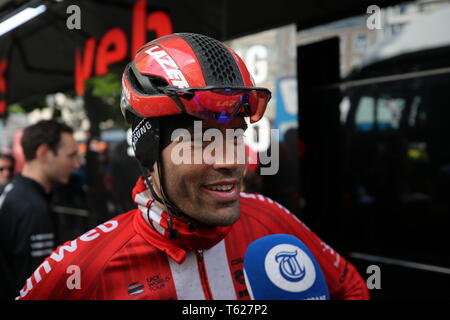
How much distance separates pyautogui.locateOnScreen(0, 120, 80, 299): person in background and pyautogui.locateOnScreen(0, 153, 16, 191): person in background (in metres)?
2.43

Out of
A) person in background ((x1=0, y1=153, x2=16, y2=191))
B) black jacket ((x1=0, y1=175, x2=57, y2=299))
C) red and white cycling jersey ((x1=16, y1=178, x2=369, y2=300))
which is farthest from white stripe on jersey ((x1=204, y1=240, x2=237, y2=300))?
person in background ((x1=0, y1=153, x2=16, y2=191))

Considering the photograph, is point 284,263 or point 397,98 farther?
point 397,98

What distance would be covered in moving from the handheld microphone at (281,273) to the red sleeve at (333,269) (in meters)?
0.41

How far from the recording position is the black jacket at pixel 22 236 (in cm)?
213

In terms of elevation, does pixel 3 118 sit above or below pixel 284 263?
above

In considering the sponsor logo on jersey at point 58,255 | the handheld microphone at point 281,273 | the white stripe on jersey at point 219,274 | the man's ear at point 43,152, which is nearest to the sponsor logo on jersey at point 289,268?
the handheld microphone at point 281,273

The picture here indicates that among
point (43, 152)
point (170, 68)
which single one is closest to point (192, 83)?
point (170, 68)

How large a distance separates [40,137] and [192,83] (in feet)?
6.00

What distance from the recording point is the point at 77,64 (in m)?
2.94

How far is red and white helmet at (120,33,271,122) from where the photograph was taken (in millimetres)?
1068

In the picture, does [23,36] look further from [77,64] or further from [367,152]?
[367,152]

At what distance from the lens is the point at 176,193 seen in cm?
115
